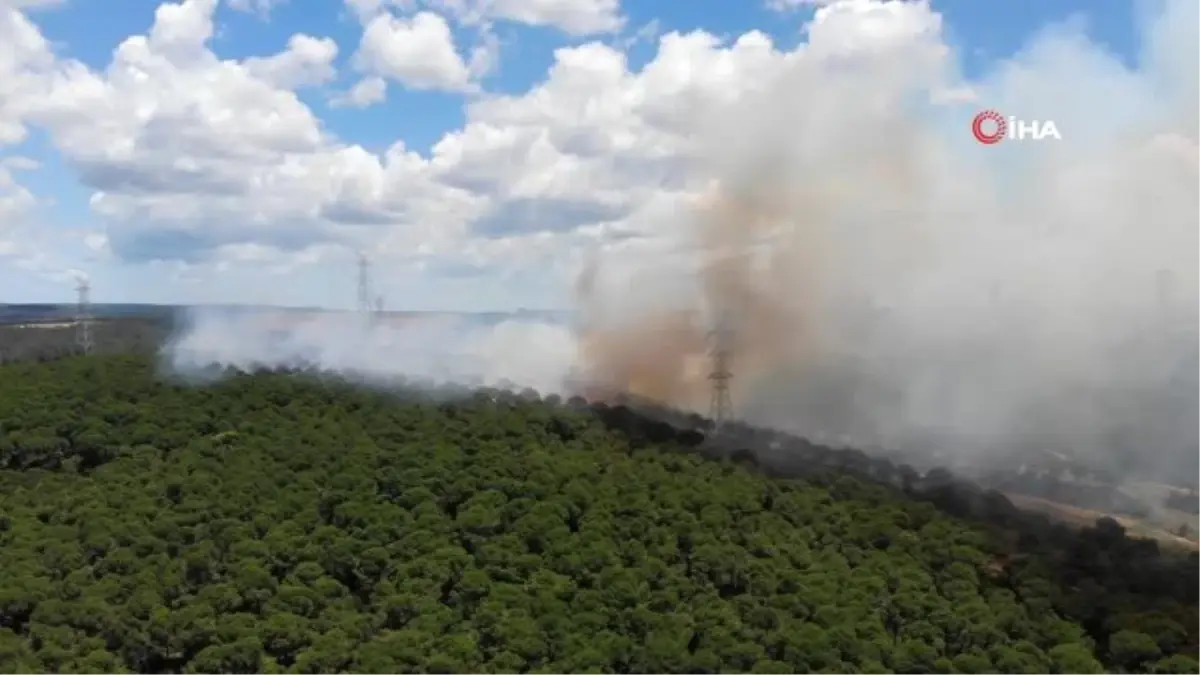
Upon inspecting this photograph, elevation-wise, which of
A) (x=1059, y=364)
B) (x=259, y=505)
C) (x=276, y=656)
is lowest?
(x=276, y=656)

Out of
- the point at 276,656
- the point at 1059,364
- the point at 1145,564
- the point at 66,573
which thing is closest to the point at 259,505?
the point at 66,573

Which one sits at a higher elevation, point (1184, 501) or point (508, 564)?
point (1184, 501)

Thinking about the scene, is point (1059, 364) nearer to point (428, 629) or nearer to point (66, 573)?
point (428, 629)

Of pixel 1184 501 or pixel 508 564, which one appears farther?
pixel 1184 501

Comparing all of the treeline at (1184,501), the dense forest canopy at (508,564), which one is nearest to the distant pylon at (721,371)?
the dense forest canopy at (508,564)
